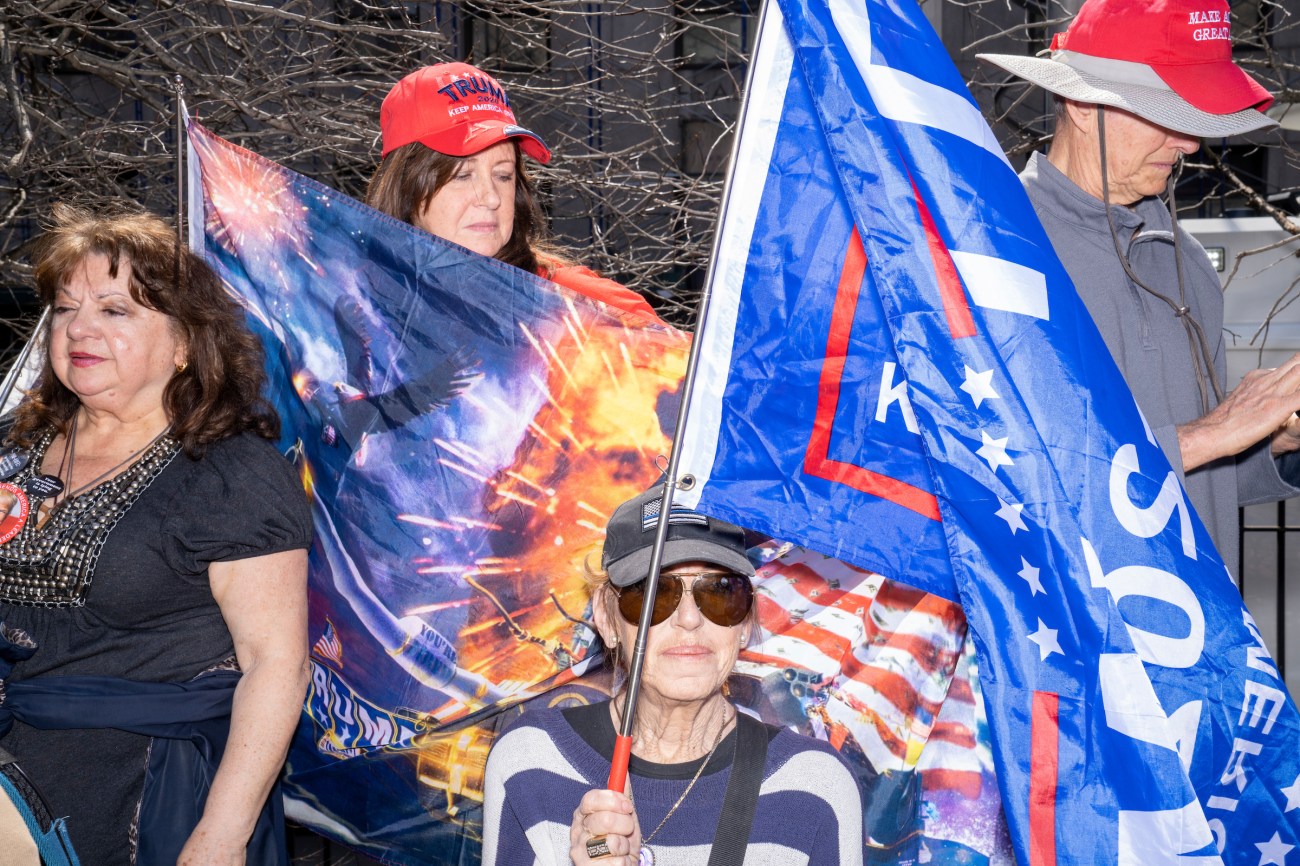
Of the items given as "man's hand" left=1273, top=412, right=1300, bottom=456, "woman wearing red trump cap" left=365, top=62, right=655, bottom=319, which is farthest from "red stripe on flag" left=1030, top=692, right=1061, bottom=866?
"woman wearing red trump cap" left=365, top=62, right=655, bottom=319

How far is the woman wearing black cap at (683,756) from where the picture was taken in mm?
2377

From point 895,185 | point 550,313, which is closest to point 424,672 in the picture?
point 550,313

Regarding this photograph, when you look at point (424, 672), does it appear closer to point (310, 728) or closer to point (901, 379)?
point (310, 728)

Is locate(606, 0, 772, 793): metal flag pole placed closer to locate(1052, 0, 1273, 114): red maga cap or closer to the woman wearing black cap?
the woman wearing black cap

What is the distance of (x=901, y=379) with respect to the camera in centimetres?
223

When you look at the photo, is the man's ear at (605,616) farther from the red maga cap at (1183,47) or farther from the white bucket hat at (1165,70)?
the red maga cap at (1183,47)

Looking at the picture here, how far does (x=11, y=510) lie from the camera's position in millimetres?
2738

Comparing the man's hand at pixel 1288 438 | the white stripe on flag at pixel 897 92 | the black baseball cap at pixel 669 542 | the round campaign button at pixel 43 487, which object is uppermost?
the white stripe on flag at pixel 897 92

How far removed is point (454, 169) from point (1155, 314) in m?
1.66

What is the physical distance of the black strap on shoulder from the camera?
234 cm

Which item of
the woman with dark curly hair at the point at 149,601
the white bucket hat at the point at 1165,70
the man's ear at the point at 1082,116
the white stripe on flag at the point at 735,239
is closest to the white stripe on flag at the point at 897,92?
the white stripe on flag at the point at 735,239

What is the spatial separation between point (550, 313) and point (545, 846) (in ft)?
3.53

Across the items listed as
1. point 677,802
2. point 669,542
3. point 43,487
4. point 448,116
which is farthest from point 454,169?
point 677,802

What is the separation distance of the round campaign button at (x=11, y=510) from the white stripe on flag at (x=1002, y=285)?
73.8 inches
